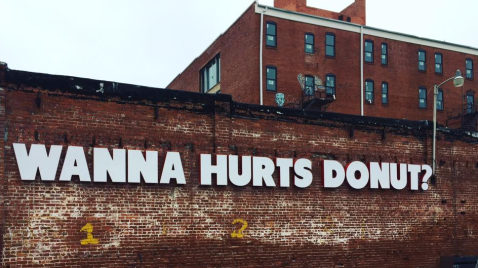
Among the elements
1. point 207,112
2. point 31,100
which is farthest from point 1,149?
point 207,112

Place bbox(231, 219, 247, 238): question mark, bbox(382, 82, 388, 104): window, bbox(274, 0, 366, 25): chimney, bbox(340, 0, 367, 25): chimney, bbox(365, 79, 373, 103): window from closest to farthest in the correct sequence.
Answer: bbox(231, 219, 247, 238): question mark, bbox(365, 79, 373, 103): window, bbox(382, 82, 388, 104): window, bbox(274, 0, 366, 25): chimney, bbox(340, 0, 367, 25): chimney

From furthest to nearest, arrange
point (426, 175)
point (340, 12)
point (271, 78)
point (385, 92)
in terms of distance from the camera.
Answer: point (340, 12) < point (385, 92) < point (271, 78) < point (426, 175)

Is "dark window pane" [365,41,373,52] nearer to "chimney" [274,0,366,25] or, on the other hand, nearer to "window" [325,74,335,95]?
"window" [325,74,335,95]

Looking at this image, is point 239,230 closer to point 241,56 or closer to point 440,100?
point 241,56

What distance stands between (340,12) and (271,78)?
1188cm

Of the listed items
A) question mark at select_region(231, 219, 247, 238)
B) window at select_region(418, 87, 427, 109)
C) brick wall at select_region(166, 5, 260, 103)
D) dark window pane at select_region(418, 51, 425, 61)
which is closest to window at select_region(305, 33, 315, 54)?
brick wall at select_region(166, 5, 260, 103)

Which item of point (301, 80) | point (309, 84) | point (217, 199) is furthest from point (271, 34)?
point (217, 199)

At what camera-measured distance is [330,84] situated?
32750 mm

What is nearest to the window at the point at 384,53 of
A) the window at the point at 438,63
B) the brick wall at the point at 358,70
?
the brick wall at the point at 358,70

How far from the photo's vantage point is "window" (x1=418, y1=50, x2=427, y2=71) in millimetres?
36375

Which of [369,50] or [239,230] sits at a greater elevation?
[369,50]

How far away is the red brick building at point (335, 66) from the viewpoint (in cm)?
3075

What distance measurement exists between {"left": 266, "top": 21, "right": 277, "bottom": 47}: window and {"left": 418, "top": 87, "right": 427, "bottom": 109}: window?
12.2 meters

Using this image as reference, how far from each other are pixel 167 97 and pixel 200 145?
1.54 meters
